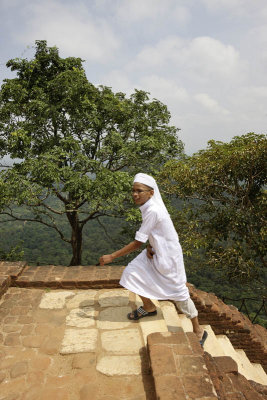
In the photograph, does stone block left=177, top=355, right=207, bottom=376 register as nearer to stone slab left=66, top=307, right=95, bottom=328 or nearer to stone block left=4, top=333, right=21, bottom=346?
stone slab left=66, top=307, right=95, bottom=328

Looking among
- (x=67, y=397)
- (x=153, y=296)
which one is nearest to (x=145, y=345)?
(x=153, y=296)

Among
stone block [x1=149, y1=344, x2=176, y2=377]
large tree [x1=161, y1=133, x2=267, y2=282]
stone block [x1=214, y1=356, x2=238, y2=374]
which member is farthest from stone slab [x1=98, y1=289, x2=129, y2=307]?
large tree [x1=161, y1=133, x2=267, y2=282]

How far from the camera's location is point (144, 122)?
924 cm

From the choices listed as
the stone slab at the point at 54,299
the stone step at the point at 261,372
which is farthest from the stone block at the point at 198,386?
the stone step at the point at 261,372

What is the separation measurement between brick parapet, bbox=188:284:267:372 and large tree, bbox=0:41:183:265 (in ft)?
11.0

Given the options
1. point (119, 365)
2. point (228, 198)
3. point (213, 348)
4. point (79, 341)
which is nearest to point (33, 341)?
point (79, 341)

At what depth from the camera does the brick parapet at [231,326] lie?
4.13m

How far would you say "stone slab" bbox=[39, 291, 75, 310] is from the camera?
10.7 ft

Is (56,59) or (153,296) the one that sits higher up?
(56,59)

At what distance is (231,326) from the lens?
4.34 metres

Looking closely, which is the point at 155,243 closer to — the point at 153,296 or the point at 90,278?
the point at 153,296

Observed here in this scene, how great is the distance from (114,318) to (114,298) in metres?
0.44

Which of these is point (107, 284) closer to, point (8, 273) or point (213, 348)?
point (8, 273)

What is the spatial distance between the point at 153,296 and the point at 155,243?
59 centimetres
